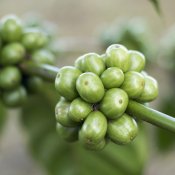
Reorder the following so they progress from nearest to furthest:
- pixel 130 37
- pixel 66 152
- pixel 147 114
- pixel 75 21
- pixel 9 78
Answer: pixel 147 114
pixel 9 78
pixel 66 152
pixel 130 37
pixel 75 21

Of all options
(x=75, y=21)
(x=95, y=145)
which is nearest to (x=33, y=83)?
(x=95, y=145)

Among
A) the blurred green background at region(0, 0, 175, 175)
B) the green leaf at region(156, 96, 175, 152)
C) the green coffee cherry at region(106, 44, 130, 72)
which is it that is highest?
the green coffee cherry at region(106, 44, 130, 72)

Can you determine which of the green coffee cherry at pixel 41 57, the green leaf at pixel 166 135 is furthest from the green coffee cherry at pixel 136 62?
the green leaf at pixel 166 135

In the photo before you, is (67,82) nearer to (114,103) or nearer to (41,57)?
(114,103)

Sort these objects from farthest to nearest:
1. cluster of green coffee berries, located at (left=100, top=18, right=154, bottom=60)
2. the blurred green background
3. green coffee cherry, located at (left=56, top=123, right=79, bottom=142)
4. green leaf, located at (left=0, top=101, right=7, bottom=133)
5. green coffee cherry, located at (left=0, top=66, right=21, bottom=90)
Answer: the blurred green background < cluster of green coffee berries, located at (left=100, top=18, right=154, bottom=60) < green leaf, located at (left=0, top=101, right=7, bottom=133) < green coffee cherry, located at (left=0, top=66, right=21, bottom=90) < green coffee cherry, located at (left=56, top=123, right=79, bottom=142)

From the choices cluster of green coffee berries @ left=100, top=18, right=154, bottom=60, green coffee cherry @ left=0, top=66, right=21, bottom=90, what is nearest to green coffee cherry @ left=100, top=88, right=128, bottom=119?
green coffee cherry @ left=0, top=66, right=21, bottom=90

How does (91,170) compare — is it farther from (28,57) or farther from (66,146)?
(28,57)

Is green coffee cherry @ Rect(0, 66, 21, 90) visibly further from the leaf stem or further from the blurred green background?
the blurred green background
